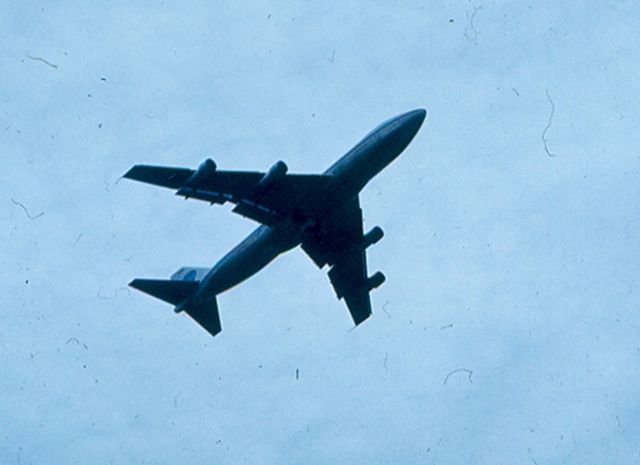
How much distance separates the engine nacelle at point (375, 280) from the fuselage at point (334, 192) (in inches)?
261

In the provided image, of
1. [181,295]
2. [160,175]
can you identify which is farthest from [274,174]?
[181,295]

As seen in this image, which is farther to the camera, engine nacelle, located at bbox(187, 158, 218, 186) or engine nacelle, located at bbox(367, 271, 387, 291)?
engine nacelle, located at bbox(367, 271, 387, 291)

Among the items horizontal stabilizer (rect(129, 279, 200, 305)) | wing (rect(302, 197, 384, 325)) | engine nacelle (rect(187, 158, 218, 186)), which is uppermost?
engine nacelle (rect(187, 158, 218, 186))

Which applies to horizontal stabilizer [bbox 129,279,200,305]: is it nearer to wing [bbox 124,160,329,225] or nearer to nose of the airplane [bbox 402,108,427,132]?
wing [bbox 124,160,329,225]

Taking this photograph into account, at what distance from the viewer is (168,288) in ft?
179

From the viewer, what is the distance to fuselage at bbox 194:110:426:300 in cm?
4816

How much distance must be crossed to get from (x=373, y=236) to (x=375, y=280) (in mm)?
3924

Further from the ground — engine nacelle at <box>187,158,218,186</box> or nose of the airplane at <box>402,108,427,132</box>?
engine nacelle at <box>187,158,218,186</box>

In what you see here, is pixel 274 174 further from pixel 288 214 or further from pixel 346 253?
pixel 346 253

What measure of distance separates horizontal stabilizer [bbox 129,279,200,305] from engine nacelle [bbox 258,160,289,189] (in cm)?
894

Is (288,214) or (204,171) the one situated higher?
(204,171)

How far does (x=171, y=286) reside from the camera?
178 feet

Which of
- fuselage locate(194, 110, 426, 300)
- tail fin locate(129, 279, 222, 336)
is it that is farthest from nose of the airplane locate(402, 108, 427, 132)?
tail fin locate(129, 279, 222, 336)

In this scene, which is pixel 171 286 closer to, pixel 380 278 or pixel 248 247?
pixel 248 247
